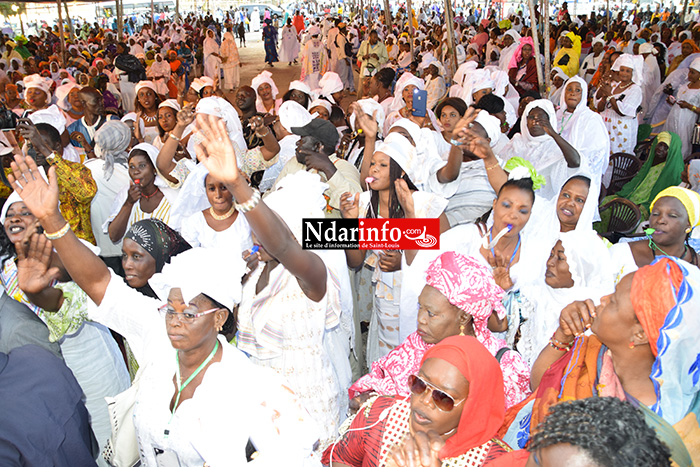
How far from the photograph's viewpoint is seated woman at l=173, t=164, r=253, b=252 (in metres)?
3.41

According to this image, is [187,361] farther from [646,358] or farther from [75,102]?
[75,102]

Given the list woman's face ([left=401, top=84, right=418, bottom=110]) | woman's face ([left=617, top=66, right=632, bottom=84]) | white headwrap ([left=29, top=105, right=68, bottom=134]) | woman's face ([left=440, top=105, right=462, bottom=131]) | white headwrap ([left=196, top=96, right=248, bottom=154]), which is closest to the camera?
woman's face ([left=440, top=105, right=462, bottom=131])

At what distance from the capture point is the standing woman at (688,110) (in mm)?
7531

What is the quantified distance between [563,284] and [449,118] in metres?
2.54

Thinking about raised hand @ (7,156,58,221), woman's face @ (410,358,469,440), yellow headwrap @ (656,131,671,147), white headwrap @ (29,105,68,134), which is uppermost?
raised hand @ (7,156,58,221)

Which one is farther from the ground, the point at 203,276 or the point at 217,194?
the point at 203,276

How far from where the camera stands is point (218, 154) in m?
2.08

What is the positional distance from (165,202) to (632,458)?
11.2 feet

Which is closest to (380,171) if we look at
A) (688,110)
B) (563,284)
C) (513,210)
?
(513,210)

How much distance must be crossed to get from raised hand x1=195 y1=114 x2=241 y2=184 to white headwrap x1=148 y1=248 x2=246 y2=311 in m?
0.32

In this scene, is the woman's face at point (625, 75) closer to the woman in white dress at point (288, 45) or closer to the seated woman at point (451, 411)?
the seated woman at point (451, 411)

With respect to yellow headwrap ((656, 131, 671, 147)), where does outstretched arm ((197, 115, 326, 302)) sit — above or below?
above

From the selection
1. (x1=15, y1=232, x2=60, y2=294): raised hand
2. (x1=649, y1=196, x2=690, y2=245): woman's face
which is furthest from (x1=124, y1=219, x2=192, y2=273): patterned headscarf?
(x1=649, y1=196, x2=690, y2=245): woman's face

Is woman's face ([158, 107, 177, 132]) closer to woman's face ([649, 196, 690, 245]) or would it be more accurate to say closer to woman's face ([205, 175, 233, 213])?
woman's face ([205, 175, 233, 213])
